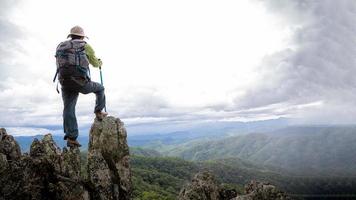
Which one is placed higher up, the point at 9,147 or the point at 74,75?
the point at 74,75

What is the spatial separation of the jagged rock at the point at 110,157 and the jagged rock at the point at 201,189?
20.3 feet

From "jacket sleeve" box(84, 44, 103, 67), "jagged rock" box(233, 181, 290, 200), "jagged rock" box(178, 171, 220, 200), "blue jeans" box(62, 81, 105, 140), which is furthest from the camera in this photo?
"jagged rock" box(178, 171, 220, 200)

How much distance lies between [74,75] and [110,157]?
19.3ft

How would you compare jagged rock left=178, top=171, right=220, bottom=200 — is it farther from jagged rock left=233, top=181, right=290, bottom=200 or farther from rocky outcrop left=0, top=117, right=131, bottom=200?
rocky outcrop left=0, top=117, right=131, bottom=200

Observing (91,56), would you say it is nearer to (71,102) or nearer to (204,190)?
(71,102)

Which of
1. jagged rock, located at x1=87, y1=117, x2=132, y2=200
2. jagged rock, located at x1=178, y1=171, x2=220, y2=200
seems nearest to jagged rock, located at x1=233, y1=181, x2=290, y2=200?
jagged rock, located at x1=178, y1=171, x2=220, y2=200

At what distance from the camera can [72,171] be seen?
21.7 m

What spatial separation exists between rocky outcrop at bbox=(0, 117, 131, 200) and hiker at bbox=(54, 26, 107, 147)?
1373 millimetres

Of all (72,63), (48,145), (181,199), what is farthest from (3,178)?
(181,199)

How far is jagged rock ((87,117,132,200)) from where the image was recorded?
71.9 feet

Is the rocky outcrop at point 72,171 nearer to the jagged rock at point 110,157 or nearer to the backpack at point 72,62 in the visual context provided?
the jagged rock at point 110,157

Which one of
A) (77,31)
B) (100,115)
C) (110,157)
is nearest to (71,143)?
(100,115)

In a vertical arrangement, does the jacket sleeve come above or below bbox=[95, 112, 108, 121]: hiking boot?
above

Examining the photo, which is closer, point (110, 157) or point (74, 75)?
point (74, 75)
